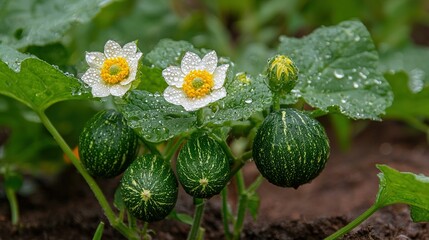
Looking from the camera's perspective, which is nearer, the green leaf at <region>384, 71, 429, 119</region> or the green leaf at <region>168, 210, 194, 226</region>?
the green leaf at <region>168, 210, 194, 226</region>

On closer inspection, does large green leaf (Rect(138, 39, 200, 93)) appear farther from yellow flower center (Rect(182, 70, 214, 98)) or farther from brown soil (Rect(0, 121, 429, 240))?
brown soil (Rect(0, 121, 429, 240))

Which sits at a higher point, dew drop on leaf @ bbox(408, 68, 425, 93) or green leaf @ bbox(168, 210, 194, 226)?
green leaf @ bbox(168, 210, 194, 226)

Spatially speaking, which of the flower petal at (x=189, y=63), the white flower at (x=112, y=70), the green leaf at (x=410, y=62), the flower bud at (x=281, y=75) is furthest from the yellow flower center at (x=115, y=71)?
the green leaf at (x=410, y=62)

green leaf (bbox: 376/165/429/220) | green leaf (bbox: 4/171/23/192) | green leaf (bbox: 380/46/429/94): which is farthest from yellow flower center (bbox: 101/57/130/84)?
green leaf (bbox: 380/46/429/94)

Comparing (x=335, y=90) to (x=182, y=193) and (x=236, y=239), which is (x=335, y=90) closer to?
(x=236, y=239)

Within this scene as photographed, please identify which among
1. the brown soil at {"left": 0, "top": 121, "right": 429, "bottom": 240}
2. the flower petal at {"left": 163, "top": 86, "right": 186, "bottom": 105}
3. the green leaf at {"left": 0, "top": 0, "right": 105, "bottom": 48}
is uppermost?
the green leaf at {"left": 0, "top": 0, "right": 105, "bottom": 48}

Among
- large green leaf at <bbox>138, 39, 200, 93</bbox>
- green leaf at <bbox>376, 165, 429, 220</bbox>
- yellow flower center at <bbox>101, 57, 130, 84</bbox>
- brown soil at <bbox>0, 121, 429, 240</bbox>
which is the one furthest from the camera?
brown soil at <bbox>0, 121, 429, 240</bbox>

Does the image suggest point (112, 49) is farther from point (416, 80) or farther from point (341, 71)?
point (416, 80)

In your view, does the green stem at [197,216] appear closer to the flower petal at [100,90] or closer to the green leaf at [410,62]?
the flower petal at [100,90]
